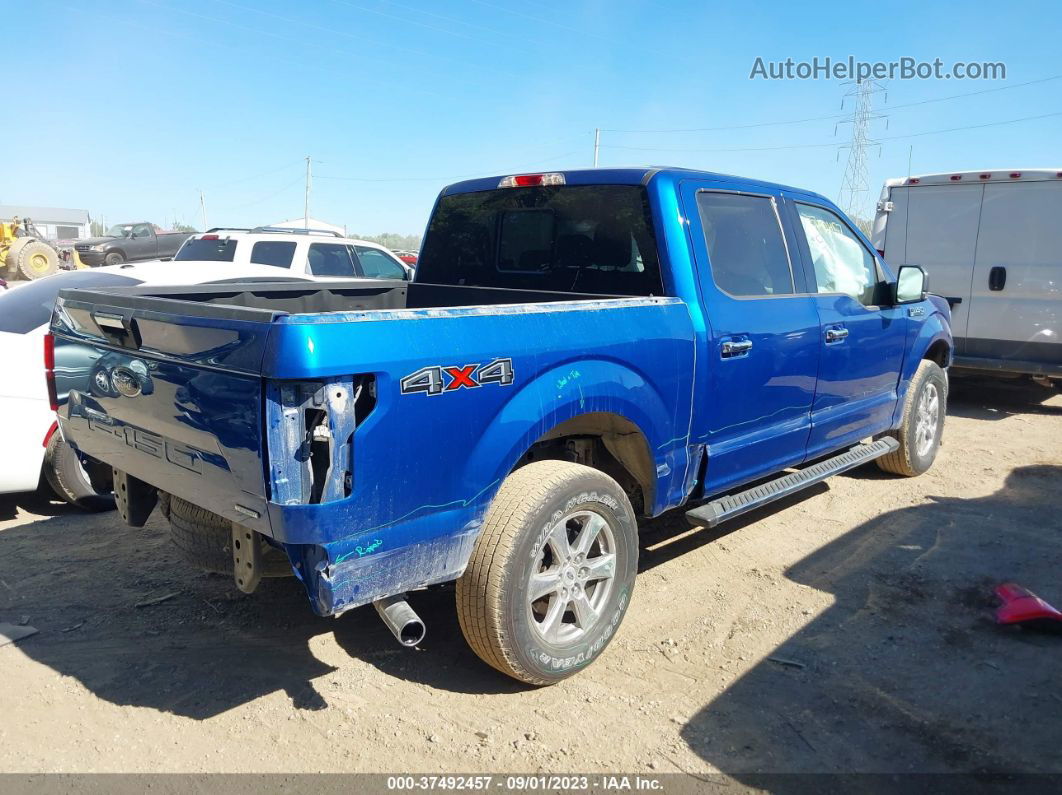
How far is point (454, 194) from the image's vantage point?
479 centimetres

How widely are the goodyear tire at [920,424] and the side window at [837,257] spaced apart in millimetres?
1115

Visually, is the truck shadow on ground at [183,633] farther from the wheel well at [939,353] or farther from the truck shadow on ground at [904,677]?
the wheel well at [939,353]

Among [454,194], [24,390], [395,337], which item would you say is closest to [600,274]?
[454,194]

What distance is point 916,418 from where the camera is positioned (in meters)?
6.04

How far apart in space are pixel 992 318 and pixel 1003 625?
19.0 feet

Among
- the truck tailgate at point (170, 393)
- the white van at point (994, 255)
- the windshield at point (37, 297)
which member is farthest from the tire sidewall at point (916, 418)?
the windshield at point (37, 297)

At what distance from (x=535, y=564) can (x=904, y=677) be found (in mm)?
1667

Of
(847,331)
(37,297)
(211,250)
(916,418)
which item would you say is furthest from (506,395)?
(211,250)

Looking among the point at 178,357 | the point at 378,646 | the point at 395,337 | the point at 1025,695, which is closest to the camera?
the point at 395,337

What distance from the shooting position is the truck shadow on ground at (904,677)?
2857mm

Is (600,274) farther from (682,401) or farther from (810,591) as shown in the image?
(810,591)

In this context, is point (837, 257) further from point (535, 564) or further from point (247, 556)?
point (247, 556)

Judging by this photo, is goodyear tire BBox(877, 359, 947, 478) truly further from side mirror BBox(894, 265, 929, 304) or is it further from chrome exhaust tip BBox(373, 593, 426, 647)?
chrome exhaust tip BBox(373, 593, 426, 647)

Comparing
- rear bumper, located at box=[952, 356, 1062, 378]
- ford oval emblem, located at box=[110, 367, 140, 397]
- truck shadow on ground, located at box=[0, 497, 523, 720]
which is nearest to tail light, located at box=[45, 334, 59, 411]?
ford oval emblem, located at box=[110, 367, 140, 397]
